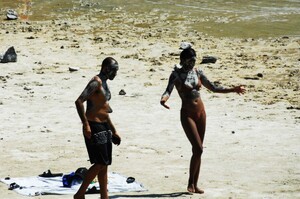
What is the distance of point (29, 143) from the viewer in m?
15.3

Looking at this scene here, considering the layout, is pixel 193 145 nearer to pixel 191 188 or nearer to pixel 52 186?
pixel 191 188

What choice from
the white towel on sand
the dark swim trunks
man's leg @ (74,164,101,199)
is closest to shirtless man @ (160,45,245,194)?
the white towel on sand

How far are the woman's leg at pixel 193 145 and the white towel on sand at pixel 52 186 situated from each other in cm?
78

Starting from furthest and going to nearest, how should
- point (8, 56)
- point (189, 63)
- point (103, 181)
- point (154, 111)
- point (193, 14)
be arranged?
point (193, 14) < point (8, 56) < point (154, 111) < point (189, 63) < point (103, 181)

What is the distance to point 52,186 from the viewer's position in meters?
11.8

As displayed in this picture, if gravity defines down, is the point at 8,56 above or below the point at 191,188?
below

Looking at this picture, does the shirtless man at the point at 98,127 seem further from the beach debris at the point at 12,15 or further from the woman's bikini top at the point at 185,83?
the beach debris at the point at 12,15

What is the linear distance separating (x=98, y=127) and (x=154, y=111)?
846 cm

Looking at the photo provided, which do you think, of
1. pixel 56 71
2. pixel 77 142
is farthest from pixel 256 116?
pixel 56 71

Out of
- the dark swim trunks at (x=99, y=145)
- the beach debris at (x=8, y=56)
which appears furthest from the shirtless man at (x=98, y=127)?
the beach debris at (x=8, y=56)

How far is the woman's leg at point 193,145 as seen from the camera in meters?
11.3

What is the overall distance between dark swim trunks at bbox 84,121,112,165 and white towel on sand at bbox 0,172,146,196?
1.48 m

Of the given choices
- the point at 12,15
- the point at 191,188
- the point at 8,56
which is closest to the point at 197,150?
the point at 191,188

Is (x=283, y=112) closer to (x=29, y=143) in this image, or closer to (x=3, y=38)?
(x=29, y=143)
